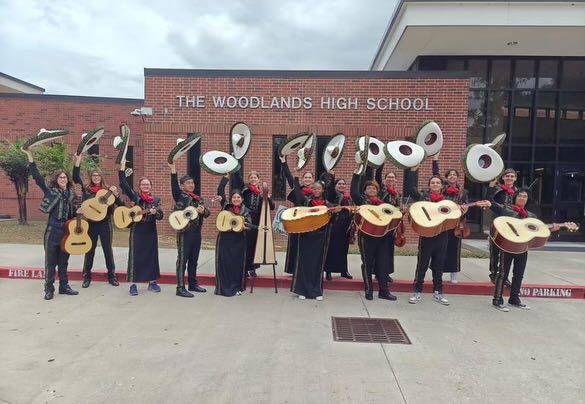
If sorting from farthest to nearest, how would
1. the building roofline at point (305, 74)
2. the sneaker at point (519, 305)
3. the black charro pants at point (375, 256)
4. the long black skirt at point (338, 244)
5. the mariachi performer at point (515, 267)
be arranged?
1. the building roofline at point (305, 74)
2. the long black skirt at point (338, 244)
3. the black charro pants at point (375, 256)
4. the sneaker at point (519, 305)
5. the mariachi performer at point (515, 267)

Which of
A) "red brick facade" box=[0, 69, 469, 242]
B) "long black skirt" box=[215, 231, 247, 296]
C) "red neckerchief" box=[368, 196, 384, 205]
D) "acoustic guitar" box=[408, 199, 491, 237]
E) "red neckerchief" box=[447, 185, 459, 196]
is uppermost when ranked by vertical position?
"red brick facade" box=[0, 69, 469, 242]

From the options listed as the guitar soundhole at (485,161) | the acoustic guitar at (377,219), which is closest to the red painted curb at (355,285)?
the acoustic guitar at (377,219)

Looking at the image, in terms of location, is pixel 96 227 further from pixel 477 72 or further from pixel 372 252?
pixel 477 72

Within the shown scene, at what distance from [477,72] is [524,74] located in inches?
55.2

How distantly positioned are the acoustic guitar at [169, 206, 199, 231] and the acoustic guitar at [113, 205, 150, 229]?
411mm

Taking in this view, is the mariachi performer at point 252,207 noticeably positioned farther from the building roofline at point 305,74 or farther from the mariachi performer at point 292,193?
the building roofline at point 305,74

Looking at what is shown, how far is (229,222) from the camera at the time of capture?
6.10 meters

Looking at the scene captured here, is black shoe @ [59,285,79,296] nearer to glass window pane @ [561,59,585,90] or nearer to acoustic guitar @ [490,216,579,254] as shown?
acoustic guitar @ [490,216,579,254]

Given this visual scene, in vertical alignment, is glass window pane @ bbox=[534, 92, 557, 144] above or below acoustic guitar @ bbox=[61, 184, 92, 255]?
above

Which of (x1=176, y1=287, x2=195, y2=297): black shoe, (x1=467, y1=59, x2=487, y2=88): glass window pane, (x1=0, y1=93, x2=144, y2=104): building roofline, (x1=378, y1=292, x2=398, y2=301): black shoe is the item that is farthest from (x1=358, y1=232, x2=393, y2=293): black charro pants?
(x1=0, y1=93, x2=144, y2=104): building roofline

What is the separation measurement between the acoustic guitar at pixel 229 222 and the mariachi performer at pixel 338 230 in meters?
1.45

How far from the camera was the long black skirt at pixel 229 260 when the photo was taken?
6.19 metres

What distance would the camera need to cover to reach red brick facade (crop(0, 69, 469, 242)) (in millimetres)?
11070

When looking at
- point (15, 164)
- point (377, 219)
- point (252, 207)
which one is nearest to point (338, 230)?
point (377, 219)
